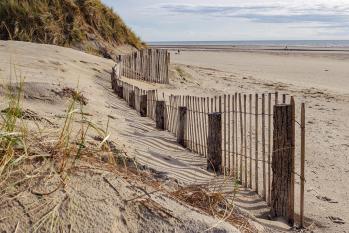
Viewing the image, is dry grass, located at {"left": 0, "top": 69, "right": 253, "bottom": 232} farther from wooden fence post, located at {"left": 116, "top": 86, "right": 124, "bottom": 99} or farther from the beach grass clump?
the beach grass clump

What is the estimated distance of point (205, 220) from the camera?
283 centimetres

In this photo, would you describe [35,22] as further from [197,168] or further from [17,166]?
[17,166]

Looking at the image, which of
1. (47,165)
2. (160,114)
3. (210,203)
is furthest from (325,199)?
(47,165)

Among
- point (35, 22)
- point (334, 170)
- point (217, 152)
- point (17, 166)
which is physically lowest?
point (334, 170)

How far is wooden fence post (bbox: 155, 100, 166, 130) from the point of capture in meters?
6.71

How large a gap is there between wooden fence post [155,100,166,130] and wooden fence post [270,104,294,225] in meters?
2.83

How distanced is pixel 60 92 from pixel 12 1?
833cm

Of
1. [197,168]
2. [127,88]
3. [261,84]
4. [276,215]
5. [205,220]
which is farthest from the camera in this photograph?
[261,84]

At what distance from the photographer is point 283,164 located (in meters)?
3.96

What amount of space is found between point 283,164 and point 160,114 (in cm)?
299

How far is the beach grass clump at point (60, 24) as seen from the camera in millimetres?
13391

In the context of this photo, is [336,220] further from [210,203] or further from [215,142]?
[210,203]

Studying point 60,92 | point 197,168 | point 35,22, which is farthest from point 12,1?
point 197,168

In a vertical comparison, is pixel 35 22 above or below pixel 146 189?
above
